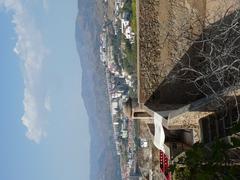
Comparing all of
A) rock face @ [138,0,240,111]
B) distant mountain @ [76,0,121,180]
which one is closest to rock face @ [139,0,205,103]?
rock face @ [138,0,240,111]

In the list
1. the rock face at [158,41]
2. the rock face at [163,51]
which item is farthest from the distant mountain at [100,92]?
the rock face at [158,41]

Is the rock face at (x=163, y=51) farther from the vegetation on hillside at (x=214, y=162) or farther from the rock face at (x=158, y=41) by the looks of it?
the vegetation on hillside at (x=214, y=162)

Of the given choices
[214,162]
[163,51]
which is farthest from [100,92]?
[214,162]

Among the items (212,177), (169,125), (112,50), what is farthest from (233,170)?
(112,50)

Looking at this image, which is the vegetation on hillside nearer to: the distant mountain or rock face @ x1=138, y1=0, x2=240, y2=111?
rock face @ x1=138, y1=0, x2=240, y2=111

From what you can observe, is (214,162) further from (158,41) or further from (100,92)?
(100,92)

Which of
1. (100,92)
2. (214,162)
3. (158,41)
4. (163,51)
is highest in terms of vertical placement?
(100,92)

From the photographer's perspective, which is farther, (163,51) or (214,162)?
(163,51)

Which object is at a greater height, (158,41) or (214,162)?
(158,41)

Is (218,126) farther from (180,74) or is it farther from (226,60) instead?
(180,74)

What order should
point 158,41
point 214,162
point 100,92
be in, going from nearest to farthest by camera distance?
1. point 214,162
2. point 158,41
3. point 100,92

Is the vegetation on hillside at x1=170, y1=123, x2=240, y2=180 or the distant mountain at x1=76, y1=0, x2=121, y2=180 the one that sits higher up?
the distant mountain at x1=76, y1=0, x2=121, y2=180
